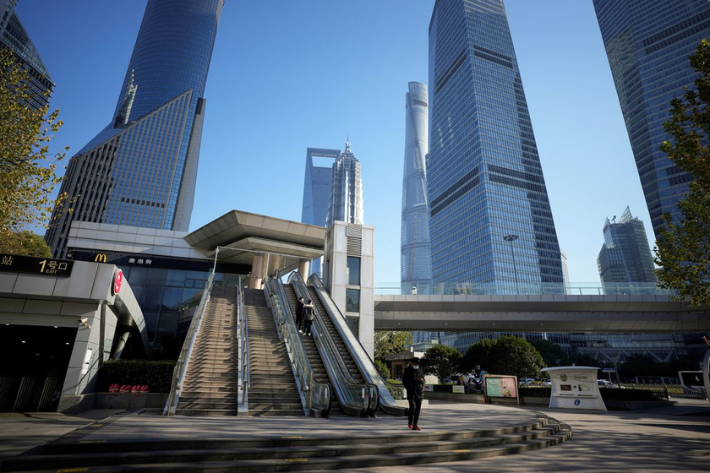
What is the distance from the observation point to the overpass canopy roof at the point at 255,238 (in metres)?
25.8

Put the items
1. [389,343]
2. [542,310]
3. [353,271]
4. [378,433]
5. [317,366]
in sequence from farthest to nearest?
[389,343] < [542,310] < [353,271] < [317,366] < [378,433]

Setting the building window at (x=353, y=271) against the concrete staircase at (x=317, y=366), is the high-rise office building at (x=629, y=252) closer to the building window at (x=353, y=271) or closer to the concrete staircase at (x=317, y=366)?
the building window at (x=353, y=271)

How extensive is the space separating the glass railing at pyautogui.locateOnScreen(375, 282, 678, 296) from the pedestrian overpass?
77 millimetres

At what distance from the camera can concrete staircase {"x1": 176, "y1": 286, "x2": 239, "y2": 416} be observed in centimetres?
1021

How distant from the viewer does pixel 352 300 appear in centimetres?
1981

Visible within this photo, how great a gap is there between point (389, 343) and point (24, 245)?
36.0 m

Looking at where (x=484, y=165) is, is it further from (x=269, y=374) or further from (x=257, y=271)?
(x=269, y=374)

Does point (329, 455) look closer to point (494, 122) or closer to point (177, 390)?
point (177, 390)

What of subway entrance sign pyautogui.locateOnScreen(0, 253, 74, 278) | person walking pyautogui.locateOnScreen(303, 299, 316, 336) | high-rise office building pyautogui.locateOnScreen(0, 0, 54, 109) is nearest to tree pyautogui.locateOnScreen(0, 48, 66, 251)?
subway entrance sign pyautogui.locateOnScreen(0, 253, 74, 278)

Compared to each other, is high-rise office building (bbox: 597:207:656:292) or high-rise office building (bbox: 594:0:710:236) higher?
high-rise office building (bbox: 594:0:710:236)

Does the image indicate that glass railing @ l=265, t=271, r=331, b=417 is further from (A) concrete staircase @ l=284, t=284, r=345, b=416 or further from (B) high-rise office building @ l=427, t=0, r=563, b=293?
(B) high-rise office building @ l=427, t=0, r=563, b=293

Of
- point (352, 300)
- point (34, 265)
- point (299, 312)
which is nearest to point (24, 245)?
point (34, 265)

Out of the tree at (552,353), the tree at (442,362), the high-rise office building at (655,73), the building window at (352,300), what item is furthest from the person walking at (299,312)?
the high-rise office building at (655,73)

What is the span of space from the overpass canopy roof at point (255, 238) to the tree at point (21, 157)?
42.0 ft
